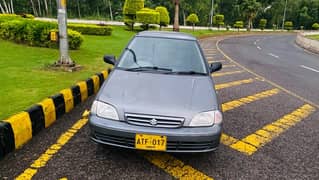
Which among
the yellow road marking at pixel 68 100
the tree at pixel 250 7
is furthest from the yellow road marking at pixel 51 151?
the tree at pixel 250 7

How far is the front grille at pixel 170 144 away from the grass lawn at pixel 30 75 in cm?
190

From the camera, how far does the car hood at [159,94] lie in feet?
11.9

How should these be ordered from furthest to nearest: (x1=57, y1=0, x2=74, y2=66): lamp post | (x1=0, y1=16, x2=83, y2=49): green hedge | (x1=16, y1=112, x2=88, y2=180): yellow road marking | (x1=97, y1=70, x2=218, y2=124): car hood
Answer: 1. (x1=0, y1=16, x2=83, y2=49): green hedge
2. (x1=57, y1=0, x2=74, y2=66): lamp post
3. (x1=97, y1=70, x2=218, y2=124): car hood
4. (x1=16, y1=112, x2=88, y2=180): yellow road marking

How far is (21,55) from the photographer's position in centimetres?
1032

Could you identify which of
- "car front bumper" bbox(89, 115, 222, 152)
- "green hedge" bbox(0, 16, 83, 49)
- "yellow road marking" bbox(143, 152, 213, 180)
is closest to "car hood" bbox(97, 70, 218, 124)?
"car front bumper" bbox(89, 115, 222, 152)

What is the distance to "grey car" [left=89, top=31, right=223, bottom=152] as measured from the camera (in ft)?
11.6

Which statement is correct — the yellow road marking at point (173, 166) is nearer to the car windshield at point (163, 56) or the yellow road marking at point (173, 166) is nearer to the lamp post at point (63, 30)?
the car windshield at point (163, 56)

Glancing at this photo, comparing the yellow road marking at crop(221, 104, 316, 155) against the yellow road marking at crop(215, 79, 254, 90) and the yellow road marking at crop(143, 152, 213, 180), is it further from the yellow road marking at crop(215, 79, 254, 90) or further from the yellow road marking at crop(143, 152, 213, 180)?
the yellow road marking at crop(215, 79, 254, 90)

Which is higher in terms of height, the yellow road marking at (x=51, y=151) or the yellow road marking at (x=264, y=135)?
the yellow road marking at (x=51, y=151)

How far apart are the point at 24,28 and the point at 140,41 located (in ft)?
27.6

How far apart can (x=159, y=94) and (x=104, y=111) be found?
27.6 inches

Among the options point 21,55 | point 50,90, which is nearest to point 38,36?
point 21,55

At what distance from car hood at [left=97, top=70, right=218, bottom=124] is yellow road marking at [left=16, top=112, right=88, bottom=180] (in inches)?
37.0

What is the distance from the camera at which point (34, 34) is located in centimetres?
1185
